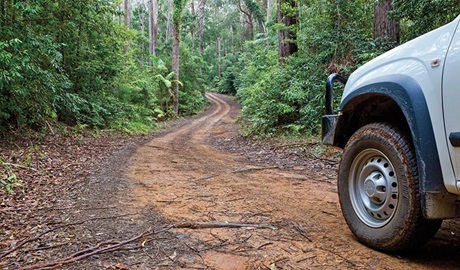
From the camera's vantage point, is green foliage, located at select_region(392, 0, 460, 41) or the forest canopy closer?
green foliage, located at select_region(392, 0, 460, 41)

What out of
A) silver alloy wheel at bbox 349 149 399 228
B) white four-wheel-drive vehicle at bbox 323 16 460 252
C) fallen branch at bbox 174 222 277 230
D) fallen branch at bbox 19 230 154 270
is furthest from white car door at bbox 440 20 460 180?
fallen branch at bbox 19 230 154 270

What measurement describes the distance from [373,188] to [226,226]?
139 cm

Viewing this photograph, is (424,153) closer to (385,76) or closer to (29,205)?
(385,76)

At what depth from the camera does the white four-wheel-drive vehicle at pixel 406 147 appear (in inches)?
83.4

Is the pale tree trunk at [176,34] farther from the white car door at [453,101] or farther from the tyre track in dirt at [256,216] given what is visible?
the white car door at [453,101]

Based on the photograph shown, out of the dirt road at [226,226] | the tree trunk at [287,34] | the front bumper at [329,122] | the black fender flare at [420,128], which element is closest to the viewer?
the black fender flare at [420,128]

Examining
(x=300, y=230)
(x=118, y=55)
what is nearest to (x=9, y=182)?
(x=300, y=230)

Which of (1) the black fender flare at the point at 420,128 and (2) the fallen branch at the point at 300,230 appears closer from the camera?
(1) the black fender flare at the point at 420,128

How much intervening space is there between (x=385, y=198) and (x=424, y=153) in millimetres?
524

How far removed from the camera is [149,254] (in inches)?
102

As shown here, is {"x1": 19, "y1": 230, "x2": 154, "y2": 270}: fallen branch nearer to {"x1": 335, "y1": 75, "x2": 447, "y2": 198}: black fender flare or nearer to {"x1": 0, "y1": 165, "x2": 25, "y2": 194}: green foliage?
{"x1": 335, "y1": 75, "x2": 447, "y2": 198}: black fender flare

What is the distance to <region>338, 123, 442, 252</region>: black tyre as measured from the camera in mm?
2326

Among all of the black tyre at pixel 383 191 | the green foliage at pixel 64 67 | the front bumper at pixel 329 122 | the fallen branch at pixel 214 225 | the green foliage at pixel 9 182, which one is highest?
the green foliage at pixel 64 67

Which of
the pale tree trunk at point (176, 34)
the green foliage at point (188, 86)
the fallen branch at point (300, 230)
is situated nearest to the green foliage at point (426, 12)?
the fallen branch at point (300, 230)
